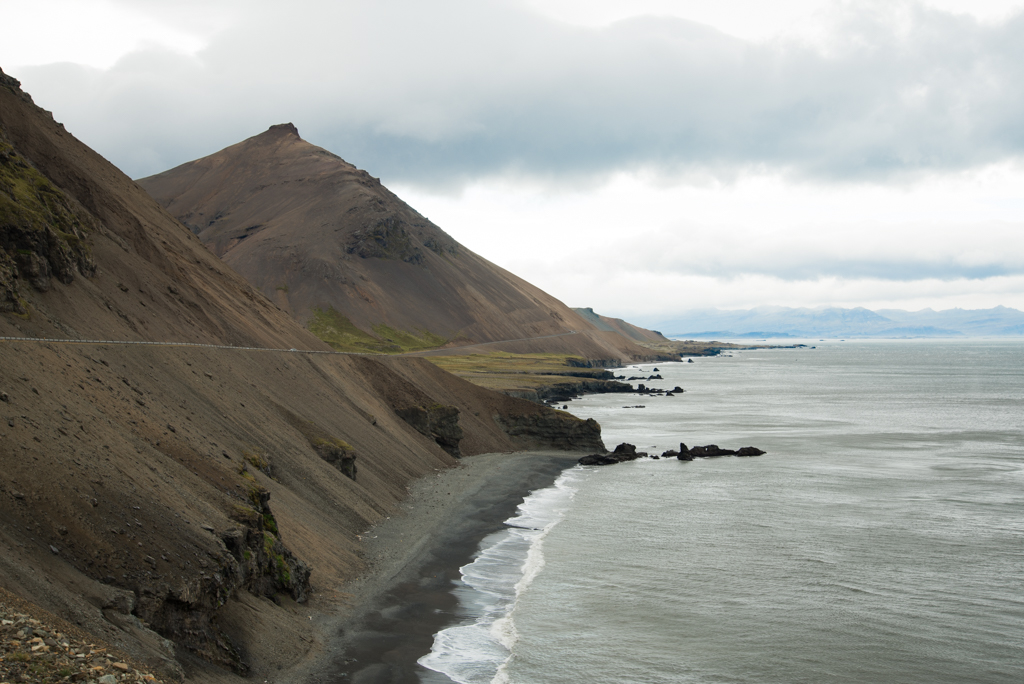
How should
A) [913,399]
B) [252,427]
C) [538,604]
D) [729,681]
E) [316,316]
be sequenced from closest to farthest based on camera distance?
[729,681] → [538,604] → [252,427] → [913,399] → [316,316]

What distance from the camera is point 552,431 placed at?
69.6 m

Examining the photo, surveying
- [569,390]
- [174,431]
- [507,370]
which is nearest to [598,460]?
[174,431]

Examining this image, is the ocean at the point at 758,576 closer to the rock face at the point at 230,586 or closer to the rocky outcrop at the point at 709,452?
the rocky outcrop at the point at 709,452

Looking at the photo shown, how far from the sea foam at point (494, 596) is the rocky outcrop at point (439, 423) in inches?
567

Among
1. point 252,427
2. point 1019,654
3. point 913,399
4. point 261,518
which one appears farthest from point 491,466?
point 913,399

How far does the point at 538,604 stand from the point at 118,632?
15868mm

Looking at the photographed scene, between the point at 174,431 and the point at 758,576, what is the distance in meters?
24.4

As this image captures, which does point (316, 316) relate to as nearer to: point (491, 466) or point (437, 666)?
point (491, 466)

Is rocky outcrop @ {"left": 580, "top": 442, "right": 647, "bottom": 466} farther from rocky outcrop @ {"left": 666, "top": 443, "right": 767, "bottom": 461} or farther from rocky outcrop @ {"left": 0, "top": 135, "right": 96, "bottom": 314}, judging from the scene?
rocky outcrop @ {"left": 0, "top": 135, "right": 96, "bottom": 314}

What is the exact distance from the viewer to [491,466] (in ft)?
195

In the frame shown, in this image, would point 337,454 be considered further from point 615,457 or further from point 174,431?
point 615,457

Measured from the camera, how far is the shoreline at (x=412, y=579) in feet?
74.7

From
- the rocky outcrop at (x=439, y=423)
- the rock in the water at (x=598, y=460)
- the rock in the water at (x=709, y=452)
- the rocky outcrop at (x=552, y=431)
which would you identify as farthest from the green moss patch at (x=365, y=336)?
the rock in the water at (x=709, y=452)

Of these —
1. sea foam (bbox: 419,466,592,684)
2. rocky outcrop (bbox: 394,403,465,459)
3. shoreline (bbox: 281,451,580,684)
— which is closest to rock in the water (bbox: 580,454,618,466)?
shoreline (bbox: 281,451,580,684)
